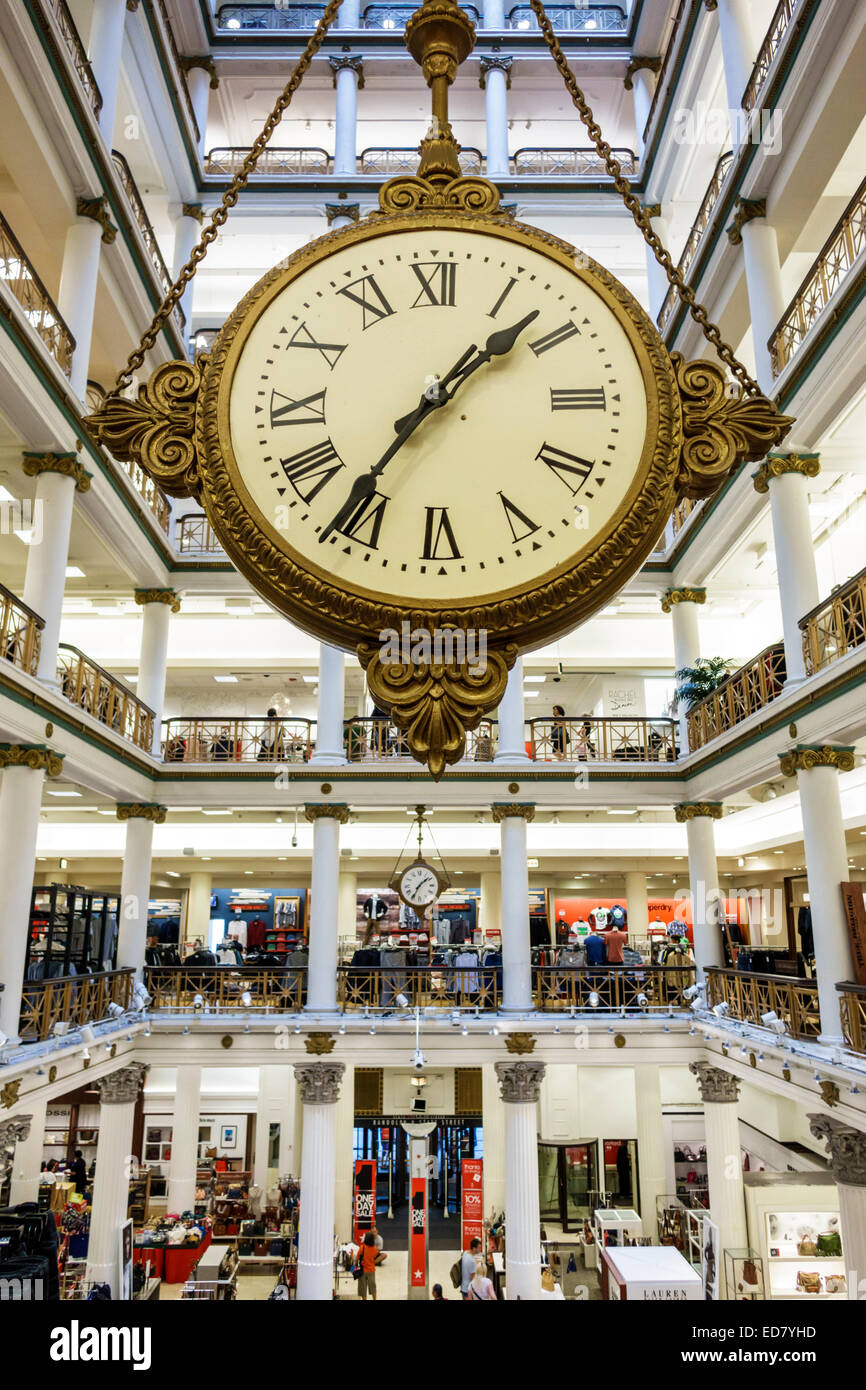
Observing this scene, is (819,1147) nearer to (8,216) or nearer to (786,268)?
(786,268)

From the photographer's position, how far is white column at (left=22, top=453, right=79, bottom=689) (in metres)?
10.5

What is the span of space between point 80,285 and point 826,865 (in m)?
10.9

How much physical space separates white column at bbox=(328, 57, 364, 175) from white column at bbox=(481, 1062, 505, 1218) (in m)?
18.3

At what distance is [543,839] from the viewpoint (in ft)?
70.6

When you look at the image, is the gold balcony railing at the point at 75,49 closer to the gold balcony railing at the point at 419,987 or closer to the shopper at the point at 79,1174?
the gold balcony railing at the point at 419,987

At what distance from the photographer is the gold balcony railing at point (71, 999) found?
428 inches

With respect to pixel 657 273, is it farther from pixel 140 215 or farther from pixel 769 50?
pixel 140 215

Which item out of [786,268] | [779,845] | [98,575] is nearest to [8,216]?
[98,575]

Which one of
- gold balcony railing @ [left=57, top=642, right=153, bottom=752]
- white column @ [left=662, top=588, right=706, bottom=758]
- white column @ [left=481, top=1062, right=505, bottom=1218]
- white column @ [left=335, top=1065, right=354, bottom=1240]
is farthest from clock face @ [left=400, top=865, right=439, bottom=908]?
white column @ [left=481, top=1062, right=505, bottom=1218]

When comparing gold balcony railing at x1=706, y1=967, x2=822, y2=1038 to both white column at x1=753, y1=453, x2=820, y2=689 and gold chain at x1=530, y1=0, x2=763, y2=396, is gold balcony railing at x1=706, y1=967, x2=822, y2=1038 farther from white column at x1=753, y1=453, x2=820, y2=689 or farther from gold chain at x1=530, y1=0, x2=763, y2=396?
gold chain at x1=530, y1=0, x2=763, y2=396

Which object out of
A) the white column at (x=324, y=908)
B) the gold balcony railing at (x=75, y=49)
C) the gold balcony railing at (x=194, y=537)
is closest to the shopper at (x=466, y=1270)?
the white column at (x=324, y=908)

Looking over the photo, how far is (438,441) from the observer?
1.22 meters

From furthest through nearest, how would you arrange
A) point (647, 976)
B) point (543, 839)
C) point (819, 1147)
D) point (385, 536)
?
point (543, 839)
point (819, 1147)
point (647, 976)
point (385, 536)

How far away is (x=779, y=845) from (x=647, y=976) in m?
4.55
